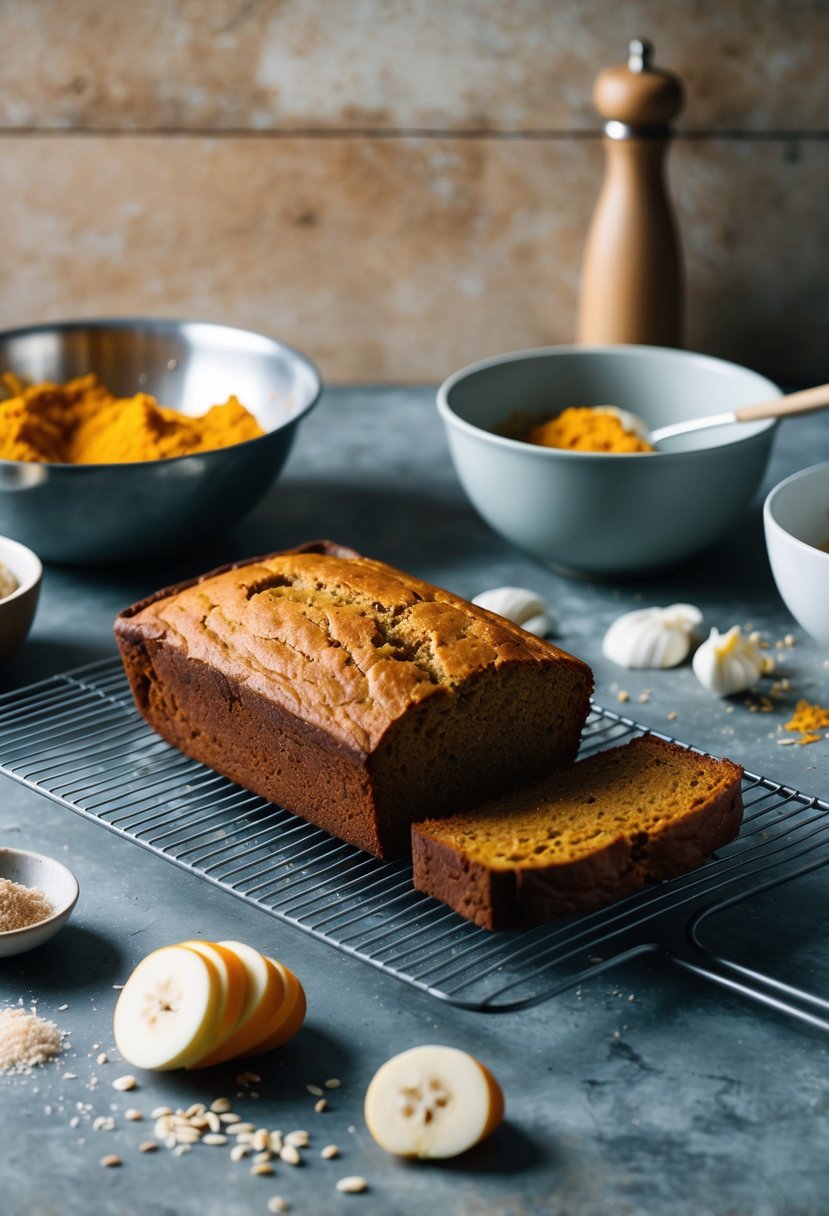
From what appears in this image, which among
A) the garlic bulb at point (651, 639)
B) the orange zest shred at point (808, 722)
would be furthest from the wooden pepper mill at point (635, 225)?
the orange zest shred at point (808, 722)

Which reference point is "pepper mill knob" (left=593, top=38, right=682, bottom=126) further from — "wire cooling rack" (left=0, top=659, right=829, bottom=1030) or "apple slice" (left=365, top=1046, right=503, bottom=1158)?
"apple slice" (left=365, top=1046, right=503, bottom=1158)

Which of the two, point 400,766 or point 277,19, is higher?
point 277,19

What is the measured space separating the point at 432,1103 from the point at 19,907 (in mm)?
517

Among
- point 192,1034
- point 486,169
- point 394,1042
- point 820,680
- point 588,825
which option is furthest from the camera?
point 486,169

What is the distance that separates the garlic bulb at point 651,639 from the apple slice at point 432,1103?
3.21 ft

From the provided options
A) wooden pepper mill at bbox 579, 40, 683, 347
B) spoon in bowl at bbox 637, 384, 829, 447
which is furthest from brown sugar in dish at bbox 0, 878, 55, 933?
wooden pepper mill at bbox 579, 40, 683, 347

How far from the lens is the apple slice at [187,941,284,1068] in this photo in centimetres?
132

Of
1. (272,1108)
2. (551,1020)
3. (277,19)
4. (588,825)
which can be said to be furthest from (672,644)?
(277,19)

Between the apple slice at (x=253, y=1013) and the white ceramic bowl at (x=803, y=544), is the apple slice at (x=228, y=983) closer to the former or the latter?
the apple slice at (x=253, y=1013)

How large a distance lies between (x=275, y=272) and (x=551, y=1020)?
7.90ft

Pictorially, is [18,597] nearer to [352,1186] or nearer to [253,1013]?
[253,1013]

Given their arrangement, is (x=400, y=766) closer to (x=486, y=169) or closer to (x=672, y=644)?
(x=672, y=644)

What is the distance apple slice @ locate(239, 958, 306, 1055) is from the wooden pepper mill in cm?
197

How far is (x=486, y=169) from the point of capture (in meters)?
3.30
